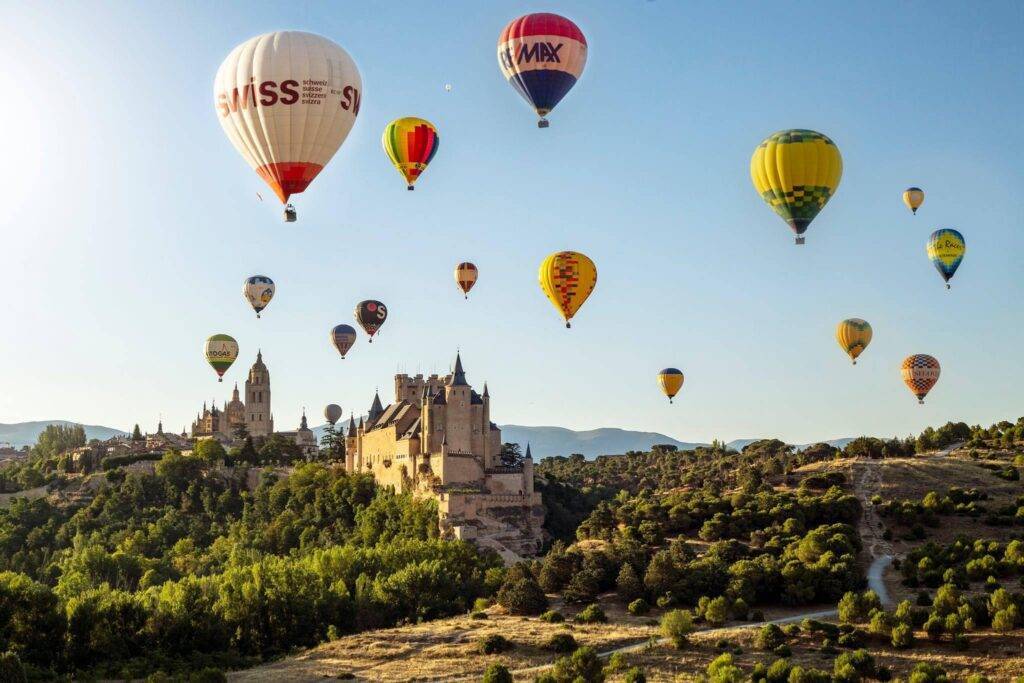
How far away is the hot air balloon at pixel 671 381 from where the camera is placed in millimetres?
78375

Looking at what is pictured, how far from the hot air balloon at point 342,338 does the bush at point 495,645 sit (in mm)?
48246

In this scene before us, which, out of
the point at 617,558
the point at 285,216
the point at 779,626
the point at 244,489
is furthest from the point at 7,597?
the point at 244,489

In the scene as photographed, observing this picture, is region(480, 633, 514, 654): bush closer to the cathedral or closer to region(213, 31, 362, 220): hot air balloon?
region(213, 31, 362, 220): hot air balloon

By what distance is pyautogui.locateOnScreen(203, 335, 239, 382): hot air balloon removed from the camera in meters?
93.9

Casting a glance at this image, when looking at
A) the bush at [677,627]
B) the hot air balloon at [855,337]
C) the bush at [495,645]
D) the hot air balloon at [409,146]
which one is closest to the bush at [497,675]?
the bush at [495,645]

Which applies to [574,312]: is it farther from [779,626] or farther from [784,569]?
[779,626]

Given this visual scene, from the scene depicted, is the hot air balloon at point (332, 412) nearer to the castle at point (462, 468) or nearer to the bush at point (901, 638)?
the castle at point (462, 468)

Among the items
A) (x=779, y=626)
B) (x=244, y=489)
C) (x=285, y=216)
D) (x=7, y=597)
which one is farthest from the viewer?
(x=244, y=489)

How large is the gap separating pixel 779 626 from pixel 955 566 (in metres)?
10.9

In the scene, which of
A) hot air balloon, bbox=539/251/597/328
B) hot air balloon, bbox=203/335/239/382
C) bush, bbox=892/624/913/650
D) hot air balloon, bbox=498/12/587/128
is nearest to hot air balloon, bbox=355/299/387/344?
hot air balloon, bbox=203/335/239/382

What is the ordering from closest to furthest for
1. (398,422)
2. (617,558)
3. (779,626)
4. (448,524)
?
(779,626) < (617,558) < (448,524) < (398,422)

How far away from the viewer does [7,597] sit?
5003 centimetres

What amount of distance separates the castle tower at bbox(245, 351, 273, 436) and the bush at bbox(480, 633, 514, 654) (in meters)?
90.8

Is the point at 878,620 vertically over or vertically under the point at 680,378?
under
